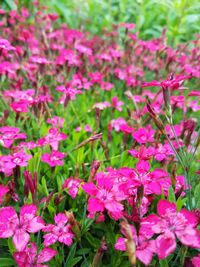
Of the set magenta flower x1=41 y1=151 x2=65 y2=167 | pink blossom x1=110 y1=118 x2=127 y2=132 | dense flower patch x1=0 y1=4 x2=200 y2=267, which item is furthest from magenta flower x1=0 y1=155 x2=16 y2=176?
pink blossom x1=110 y1=118 x2=127 y2=132

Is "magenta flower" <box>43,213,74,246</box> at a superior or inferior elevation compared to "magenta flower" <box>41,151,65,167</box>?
inferior

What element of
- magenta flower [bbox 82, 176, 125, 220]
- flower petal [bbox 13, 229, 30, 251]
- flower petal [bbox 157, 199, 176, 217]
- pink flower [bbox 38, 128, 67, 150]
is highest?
flower petal [bbox 157, 199, 176, 217]

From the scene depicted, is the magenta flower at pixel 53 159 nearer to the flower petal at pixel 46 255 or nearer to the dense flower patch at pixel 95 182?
the dense flower patch at pixel 95 182

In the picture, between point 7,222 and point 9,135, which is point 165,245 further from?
point 9,135

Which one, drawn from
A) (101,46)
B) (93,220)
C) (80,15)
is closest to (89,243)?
(93,220)

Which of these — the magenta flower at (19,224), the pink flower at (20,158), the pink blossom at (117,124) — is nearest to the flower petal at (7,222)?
the magenta flower at (19,224)

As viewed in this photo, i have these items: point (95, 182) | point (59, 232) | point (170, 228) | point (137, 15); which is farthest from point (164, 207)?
point (137, 15)

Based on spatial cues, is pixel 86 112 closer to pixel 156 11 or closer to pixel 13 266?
pixel 13 266

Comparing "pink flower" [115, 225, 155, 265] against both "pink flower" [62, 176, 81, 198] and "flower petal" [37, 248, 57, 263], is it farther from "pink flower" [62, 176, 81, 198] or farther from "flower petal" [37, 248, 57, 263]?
"pink flower" [62, 176, 81, 198]
